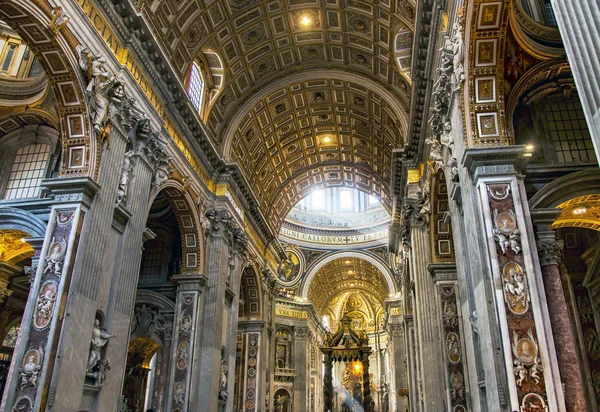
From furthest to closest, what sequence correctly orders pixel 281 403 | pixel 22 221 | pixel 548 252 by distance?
1. pixel 281 403
2. pixel 22 221
3. pixel 548 252

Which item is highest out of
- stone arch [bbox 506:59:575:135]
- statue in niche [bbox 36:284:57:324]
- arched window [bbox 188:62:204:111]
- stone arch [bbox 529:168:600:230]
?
arched window [bbox 188:62:204:111]

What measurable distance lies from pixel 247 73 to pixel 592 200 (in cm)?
1338

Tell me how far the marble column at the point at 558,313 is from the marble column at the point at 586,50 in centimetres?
476

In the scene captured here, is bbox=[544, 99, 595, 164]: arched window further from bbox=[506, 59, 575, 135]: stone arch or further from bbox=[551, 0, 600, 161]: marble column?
bbox=[551, 0, 600, 161]: marble column

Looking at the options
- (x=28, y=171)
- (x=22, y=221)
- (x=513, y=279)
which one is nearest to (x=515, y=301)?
(x=513, y=279)

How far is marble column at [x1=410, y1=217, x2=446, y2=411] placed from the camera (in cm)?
1394

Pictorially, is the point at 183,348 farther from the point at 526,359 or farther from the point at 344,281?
the point at 344,281

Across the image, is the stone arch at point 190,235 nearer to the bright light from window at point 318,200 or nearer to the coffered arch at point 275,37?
the coffered arch at point 275,37

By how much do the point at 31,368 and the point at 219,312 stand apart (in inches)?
336

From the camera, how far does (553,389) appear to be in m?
6.92

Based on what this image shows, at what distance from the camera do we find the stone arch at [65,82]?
9125mm

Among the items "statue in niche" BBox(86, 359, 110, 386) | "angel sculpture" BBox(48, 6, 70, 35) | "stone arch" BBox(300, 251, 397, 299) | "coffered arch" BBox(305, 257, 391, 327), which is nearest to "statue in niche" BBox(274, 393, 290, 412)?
"stone arch" BBox(300, 251, 397, 299)

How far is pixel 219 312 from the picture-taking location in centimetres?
1669

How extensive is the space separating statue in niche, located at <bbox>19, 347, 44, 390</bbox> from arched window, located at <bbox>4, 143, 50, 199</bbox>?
14.9 feet
